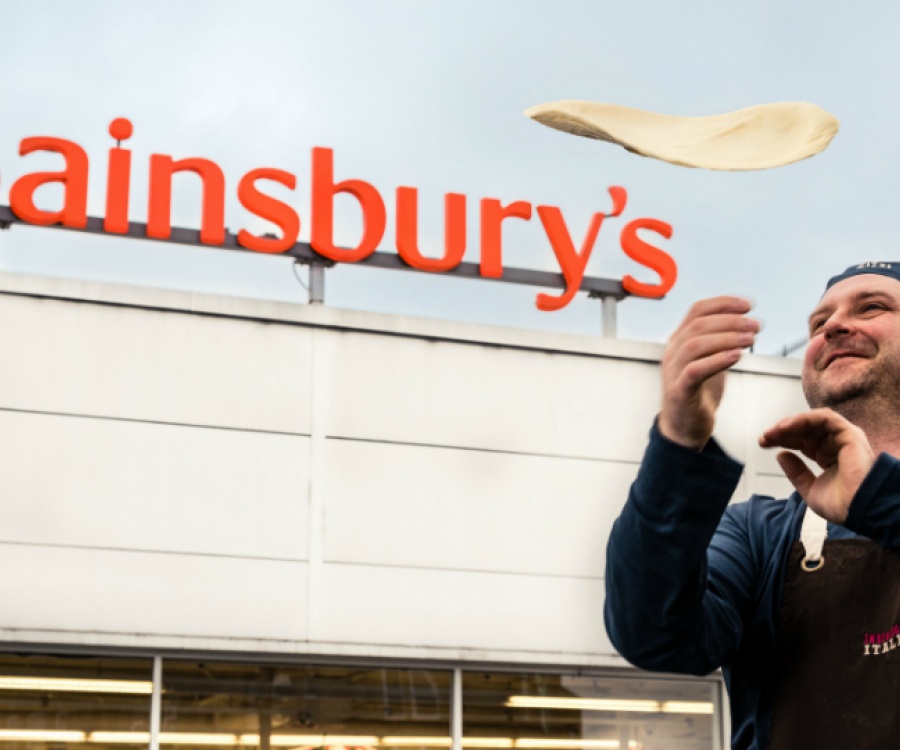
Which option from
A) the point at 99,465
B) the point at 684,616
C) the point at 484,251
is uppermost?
the point at 484,251

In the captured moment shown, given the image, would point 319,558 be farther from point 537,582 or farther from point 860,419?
point 860,419

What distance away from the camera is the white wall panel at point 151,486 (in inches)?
449

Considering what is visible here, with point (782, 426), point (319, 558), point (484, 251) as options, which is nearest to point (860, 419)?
point (782, 426)

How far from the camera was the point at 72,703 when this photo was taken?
435 inches

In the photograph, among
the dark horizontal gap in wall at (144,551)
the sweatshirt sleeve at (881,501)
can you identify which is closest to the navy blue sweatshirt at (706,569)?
the sweatshirt sleeve at (881,501)

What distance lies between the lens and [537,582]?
1237cm

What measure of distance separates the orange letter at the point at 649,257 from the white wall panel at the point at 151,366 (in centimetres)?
396

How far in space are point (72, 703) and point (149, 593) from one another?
3.29 feet

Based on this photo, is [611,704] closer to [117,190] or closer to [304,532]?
[304,532]

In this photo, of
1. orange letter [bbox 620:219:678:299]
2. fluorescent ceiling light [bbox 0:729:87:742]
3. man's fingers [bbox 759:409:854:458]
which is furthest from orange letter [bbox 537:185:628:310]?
man's fingers [bbox 759:409:854:458]

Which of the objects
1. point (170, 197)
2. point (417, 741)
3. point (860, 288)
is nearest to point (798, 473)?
point (860, 288)

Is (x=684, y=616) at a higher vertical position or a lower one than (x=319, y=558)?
lower

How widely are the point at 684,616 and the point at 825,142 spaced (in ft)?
2.61

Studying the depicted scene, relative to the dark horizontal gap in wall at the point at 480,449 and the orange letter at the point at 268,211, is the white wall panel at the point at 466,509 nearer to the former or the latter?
the dark horizontal gap in wall at the point at 480,449
